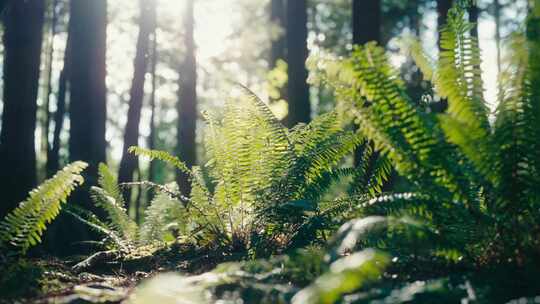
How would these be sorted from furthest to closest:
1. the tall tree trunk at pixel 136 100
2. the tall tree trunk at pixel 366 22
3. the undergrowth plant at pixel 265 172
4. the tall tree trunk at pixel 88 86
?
the tall tree trunk at pixel 136 100 < the tall tree trunk at pixel 366 22 < the tall tree trunk at pixel 88 86 < the undergrowth plant at pixel 265 172

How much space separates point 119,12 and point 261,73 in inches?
195

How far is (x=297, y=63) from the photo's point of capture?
9773 mm

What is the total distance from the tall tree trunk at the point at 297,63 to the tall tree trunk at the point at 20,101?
529 cm

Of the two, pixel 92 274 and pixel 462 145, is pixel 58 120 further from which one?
pixel 462 145

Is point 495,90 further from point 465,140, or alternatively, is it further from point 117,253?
point 117,253

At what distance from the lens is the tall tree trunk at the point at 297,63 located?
9.66 m

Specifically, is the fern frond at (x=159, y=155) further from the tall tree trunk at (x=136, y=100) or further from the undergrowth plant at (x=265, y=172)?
the tall tree trunk at (x=136, y=100)

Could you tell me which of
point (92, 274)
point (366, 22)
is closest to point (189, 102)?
point (366, 22)

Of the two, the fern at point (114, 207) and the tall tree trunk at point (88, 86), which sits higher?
the tall tree trunk at point (88, 86)

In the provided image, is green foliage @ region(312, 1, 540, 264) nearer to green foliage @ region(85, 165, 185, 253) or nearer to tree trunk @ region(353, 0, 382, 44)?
green foliage @ region(85, 165, 185, 253)

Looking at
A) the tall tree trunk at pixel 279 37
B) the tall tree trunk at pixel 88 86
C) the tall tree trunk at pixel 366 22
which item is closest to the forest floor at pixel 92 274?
the tall tree trunk at pixel 88 86

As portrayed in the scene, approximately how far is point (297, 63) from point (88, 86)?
4772 millimetres

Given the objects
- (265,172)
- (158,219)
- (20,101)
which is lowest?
(158,219)

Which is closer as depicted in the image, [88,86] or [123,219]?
[123,219]
